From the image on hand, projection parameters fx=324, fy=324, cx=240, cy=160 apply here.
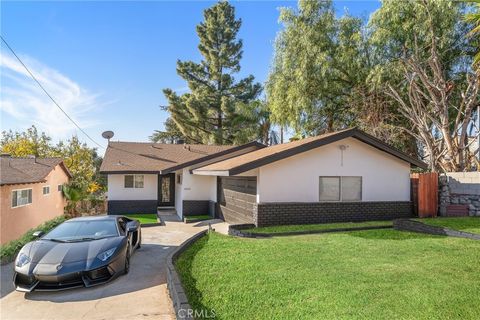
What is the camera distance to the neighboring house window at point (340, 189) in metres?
11.7

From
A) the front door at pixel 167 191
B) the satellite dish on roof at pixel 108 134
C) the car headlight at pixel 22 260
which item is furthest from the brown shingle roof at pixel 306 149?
the satellite dish on roof at pixel 108 134

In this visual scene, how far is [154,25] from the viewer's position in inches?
582

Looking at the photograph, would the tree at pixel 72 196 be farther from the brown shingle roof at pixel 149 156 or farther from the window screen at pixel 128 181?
the window screen at pixel 128 181

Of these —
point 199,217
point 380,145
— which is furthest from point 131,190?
point 380,145

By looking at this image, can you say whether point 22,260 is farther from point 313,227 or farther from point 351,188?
point 351,188

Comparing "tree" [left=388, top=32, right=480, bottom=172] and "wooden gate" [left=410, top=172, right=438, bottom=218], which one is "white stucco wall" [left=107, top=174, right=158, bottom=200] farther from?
"tree" [left=388, top=32, right=480, bottom=172]

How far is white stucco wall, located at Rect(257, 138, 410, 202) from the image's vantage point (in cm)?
1113

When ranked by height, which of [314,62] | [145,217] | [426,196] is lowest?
[145,217]

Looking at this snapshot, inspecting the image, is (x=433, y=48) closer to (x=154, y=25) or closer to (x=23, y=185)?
(x=154, y=25)

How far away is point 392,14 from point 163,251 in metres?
16.0

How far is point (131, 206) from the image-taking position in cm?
1814

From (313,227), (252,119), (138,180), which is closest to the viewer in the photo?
(313,227)

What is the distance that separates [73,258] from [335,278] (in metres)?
4.74

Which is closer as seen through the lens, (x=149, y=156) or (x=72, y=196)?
(x=72, y=196)
